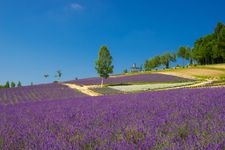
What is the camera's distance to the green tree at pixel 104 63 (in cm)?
4344

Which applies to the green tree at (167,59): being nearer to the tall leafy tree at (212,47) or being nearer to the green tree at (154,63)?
the green tree at (154,63)

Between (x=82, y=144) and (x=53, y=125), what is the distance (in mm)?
2205

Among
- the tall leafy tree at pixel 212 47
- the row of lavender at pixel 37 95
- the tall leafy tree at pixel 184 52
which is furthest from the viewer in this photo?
the tall leafy tree at pixel 184 52

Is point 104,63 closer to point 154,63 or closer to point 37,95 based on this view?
point 37,95

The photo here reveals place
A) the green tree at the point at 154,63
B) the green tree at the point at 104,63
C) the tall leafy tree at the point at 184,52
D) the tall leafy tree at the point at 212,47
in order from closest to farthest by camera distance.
Answer: the green tree at the point at 104,63 < the tall leafy tree at the point at 212,47 < the tall leafy tree at the point at 184,52 < the green tree at the point at 154,63

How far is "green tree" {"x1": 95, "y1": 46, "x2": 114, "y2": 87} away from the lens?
43438mm

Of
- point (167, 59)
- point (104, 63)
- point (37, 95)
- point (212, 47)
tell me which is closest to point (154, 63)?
point (167, 59)

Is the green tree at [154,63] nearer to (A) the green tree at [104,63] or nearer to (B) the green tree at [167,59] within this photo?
(B) the green tree at [167,59]

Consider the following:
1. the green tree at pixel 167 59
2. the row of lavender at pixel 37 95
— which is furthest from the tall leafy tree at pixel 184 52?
the row of lavender at pixel 37 95

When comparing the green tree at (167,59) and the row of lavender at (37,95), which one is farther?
the green tree at (167,59)

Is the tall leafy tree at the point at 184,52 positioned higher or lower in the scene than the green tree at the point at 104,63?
higher

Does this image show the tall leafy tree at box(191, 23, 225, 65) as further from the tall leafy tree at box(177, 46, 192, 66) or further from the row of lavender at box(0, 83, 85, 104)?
the row of lavender at box(0, 83, 85, 104)

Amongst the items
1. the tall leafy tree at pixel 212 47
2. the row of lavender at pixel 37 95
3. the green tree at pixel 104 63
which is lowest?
the row of lavender at pixel 37 95

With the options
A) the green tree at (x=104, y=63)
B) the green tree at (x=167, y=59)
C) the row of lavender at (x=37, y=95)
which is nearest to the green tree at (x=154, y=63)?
the green tree at (x=167, y=59)
